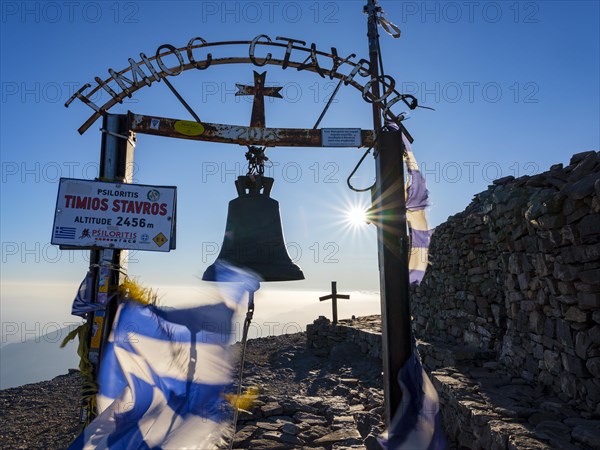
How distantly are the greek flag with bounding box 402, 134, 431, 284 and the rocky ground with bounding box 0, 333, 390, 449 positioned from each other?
1.99 metres

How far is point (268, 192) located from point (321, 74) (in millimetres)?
1384

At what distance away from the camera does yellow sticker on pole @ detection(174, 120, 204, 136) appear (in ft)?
11.5

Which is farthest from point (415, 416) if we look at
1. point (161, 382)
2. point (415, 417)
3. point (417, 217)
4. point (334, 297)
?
point (334, 297)

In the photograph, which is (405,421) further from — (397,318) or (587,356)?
(587,356)

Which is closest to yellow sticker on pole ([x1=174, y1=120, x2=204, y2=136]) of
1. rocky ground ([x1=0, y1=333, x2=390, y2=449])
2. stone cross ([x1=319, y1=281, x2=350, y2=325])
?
rocky ground ([x1=0, y1=333, x2=390, y2=449])

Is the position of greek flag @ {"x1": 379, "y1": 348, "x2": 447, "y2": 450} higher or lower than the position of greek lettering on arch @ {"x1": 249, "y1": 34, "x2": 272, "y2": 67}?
lower

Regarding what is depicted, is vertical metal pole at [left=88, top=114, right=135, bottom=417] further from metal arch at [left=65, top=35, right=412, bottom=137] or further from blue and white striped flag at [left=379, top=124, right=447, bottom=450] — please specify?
blue and white striped flag at [left=379, top=124, right=447, bottom=450]

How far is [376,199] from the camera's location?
2.88 meters

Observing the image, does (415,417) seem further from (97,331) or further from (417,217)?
(97,331)

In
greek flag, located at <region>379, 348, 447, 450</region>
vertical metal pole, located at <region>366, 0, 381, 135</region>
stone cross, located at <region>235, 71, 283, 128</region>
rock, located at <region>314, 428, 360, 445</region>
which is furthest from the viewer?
rock, located at <region>314, 428, 360, 445</region>

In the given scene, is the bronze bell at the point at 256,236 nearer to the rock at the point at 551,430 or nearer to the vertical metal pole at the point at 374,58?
the vertical metal pole at the point at 374,58

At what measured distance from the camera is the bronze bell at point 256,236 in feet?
10.3

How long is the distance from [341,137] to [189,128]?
1.36m

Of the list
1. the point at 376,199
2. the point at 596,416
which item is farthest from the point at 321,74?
the point at 596,416
